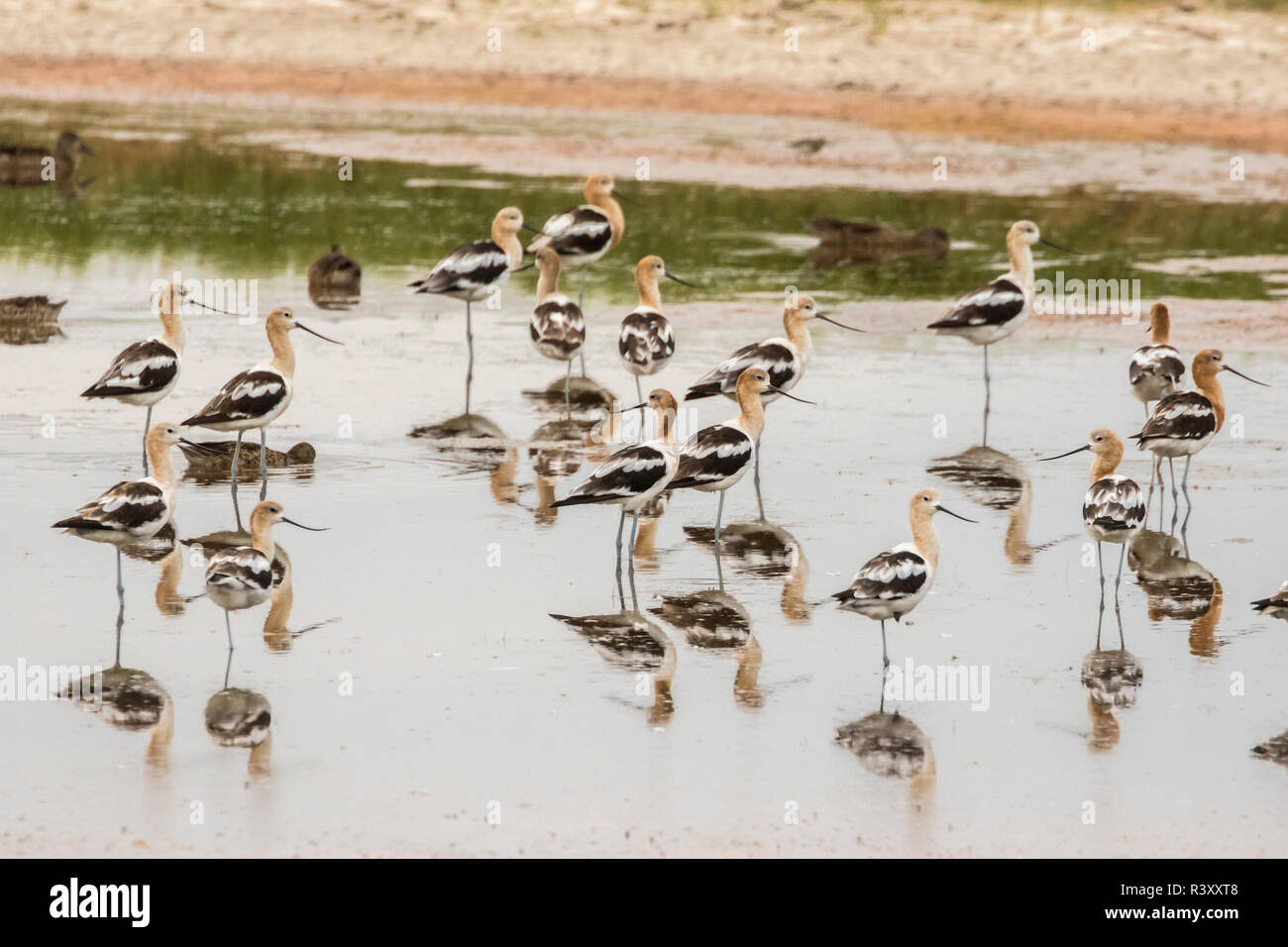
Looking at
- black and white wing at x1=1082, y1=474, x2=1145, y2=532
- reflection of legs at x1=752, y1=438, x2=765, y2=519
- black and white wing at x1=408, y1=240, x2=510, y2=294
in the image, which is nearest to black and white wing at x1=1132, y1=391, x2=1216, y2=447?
black and white wing at x1=1082, y1=474, x2=1145, y2=532

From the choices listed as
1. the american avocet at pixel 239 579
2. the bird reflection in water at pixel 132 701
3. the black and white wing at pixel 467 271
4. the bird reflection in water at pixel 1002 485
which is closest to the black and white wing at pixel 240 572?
the american avocet at pixel 239 579

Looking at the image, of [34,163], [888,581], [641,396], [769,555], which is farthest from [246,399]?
[34,163]

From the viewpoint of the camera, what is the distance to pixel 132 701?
9.87 m

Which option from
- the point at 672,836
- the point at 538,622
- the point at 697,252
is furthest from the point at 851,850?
the point at 697,252

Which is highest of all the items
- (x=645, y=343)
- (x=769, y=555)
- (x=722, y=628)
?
(x=645, y=343)

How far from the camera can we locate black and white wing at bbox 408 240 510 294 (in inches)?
763

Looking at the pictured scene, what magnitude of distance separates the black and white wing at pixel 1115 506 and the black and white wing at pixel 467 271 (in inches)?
356

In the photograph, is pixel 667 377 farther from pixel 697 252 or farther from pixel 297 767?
pixel 297 767

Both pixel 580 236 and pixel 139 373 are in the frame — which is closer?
pixel 139 373

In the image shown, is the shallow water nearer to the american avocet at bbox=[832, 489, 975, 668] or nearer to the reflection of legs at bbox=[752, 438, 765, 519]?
the reflection of legs at bbox=[752, 438, 765, 519]

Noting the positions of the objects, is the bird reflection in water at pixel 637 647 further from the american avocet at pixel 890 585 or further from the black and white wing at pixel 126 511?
the black and white wing at pixel 126 511

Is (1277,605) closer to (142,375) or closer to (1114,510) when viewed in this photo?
(1114,510)

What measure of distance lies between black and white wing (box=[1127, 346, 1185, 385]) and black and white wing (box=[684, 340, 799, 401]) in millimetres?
2867

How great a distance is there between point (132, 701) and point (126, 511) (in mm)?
1646
